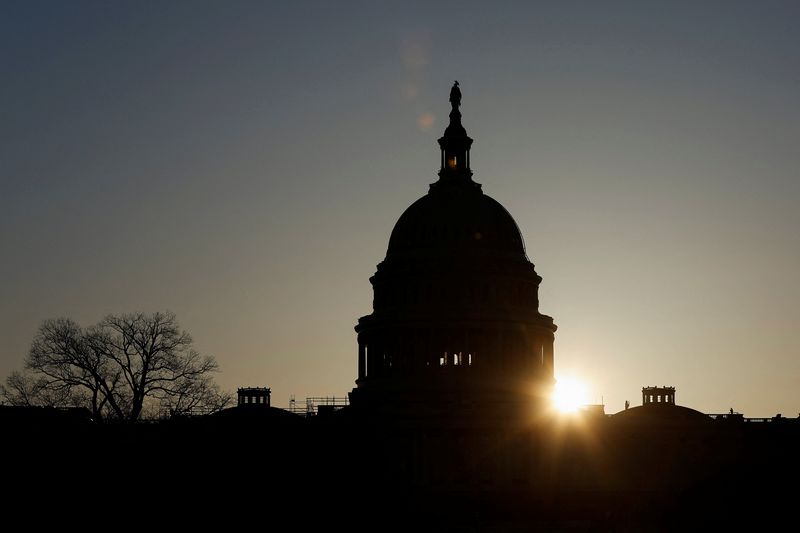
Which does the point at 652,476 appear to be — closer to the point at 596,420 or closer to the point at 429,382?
the point at 596,420

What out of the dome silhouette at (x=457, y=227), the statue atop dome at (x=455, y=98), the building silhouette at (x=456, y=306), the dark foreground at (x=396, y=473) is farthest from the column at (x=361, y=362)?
the statue atop dome at (x=455, y=98)

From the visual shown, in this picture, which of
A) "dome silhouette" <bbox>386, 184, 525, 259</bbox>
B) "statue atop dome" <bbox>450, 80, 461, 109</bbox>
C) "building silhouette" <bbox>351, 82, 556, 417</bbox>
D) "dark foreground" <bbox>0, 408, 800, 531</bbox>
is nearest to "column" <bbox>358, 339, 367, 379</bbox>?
"building silhouette" <bbox>351, 82, 556, 417</bbox>

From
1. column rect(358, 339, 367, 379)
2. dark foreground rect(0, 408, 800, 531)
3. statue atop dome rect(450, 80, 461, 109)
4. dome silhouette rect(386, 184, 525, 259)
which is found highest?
statue atop dome rect(450, 80, 461, 109)

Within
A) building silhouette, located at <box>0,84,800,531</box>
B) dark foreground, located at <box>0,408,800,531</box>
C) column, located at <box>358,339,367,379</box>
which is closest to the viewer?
dark foreground, located at <box>0,408,800,531</box>

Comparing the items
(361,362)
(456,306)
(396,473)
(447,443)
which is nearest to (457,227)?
(456,306)

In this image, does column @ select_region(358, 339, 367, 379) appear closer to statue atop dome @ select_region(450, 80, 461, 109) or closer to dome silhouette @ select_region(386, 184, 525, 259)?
dome silhouette @ select_region(386, 184, 525, 259)

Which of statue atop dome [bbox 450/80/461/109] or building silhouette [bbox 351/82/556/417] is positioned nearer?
building silhouette [bbox 351/82/556/417]

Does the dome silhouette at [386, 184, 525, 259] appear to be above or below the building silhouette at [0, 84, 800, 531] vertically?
above

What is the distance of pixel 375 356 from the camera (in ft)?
430

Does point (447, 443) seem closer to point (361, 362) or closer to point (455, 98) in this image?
point (361, 362)

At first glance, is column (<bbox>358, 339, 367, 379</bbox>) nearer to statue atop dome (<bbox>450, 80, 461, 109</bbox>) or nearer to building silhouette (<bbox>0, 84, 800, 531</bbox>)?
building silhouette (<bbox>0, 84, 800, 531</bbox>)

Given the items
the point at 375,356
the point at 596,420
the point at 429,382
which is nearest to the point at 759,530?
the point at 596,420

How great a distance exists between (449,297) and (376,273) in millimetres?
7426

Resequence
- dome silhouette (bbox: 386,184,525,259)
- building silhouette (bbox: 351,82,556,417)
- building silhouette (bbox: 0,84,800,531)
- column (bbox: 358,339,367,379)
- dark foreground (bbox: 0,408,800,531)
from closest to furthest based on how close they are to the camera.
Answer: dark foreground (bbox: 0,408,800,531), building silhouette (bbox: 0,84,800,531), building silhouette (bbox: 351,82,556,417), dome silhouette (bbox: 386,184,525,259), column (bbox: 358,339,367,379)
